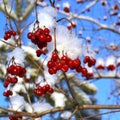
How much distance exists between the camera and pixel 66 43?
226 cm

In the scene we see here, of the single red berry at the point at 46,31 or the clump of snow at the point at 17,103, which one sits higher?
the single red berry at the point at 46,31

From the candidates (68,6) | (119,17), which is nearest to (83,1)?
(68,6)

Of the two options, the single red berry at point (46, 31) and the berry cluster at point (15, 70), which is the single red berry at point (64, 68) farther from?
the berry cluster at point (15, 70)

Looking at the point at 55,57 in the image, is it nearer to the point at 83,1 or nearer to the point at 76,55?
the point at 76,55

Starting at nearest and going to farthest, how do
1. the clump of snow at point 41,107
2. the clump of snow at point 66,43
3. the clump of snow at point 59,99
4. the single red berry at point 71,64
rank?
1. the single red berry at point 71,64
2. the clump of snow at point 66,43
3. the clump of snow at point 41,107
4. the clump of snow at point 59,99

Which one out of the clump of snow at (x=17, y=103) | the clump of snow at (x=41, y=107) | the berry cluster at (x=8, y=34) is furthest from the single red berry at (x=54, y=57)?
the clump of snow at (x=17, y=103)

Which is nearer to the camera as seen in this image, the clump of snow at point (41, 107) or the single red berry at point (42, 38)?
the single red berry at point (42, 38)

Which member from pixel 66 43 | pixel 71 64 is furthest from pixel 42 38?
pixel 66 43

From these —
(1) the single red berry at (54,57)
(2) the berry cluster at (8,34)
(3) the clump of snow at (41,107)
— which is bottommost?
(3) the clump of snow at (41,107)

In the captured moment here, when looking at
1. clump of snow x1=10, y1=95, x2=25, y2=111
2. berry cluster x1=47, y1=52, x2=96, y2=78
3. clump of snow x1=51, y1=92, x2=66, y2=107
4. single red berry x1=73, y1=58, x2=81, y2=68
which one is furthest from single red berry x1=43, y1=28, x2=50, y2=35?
clump of snow x1=51, y1=92, x2=66, y2=107

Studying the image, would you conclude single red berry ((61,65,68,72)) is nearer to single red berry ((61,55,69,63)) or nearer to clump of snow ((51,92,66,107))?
single red berry ((61,55,69,63))

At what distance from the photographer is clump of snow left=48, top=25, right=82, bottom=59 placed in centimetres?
221

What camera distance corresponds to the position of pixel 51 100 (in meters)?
8.46

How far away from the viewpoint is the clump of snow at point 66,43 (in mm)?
2212
